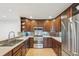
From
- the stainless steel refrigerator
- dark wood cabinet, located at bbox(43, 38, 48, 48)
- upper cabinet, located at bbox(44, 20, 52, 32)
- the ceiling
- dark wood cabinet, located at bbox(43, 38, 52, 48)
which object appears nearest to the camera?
the stainless steel refrigerator

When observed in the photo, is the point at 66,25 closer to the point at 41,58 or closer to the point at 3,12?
the point at 41,58

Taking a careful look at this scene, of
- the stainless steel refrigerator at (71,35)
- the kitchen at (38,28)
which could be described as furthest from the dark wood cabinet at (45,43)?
the stainless steel refrigerator at (71,35)

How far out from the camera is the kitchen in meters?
2.45

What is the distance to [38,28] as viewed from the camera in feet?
22.1

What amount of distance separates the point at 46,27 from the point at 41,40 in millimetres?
933

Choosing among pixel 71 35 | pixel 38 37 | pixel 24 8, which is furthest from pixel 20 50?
pixel 38 37

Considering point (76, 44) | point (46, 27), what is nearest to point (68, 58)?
point (76, 44)

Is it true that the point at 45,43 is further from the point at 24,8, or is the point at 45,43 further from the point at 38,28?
the point at 24,8

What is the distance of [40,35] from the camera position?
23.5 feet

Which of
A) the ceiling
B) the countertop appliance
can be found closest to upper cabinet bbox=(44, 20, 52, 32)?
the countertop appliance

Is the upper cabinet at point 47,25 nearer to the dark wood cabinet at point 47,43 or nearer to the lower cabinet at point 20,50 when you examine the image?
the dark wood cabinet at point 47,43

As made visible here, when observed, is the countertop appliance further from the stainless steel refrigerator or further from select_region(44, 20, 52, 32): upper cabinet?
the stainless steel refrigerator

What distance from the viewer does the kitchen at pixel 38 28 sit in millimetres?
2449

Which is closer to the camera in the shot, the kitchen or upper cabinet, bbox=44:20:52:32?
the kitchen
